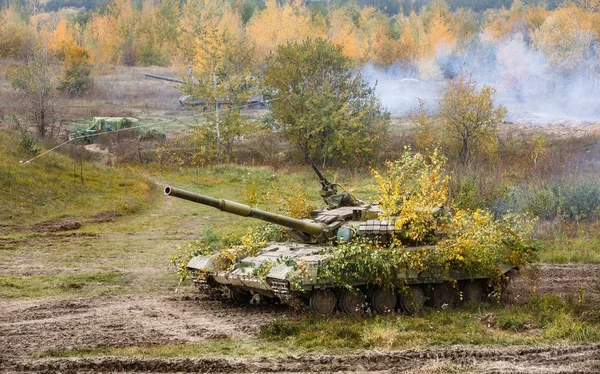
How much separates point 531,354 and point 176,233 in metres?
18.1

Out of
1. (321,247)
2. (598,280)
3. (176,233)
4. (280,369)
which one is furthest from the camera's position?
(176,233)

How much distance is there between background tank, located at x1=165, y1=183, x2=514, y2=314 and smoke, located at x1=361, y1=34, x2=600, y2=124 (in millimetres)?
33117

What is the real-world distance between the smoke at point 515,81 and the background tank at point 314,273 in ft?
109

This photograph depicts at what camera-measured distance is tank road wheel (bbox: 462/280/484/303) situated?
19.3m

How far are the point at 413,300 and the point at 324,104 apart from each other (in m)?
29.8

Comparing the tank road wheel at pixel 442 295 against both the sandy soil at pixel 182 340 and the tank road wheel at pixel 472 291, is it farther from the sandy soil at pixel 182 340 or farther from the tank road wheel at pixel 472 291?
the sandy soil at pixel 182 340

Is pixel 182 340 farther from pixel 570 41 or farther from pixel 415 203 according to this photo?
pixel 570 41

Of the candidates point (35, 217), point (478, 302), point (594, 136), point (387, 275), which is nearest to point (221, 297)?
point (387, 275)

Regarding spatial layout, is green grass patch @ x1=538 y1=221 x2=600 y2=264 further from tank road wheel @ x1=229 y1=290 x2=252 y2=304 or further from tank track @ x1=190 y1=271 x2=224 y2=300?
tank track @ x1=190 y1=271 x2=224 y2=300

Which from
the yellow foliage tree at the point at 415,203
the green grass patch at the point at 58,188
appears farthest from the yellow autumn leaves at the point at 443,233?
the green grass patch at the point at 58,188

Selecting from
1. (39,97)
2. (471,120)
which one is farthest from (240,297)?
(39,97)

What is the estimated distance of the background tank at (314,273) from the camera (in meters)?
17.3

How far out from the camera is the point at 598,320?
17094 mm

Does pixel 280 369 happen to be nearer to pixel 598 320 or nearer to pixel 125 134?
pixel 598 320
